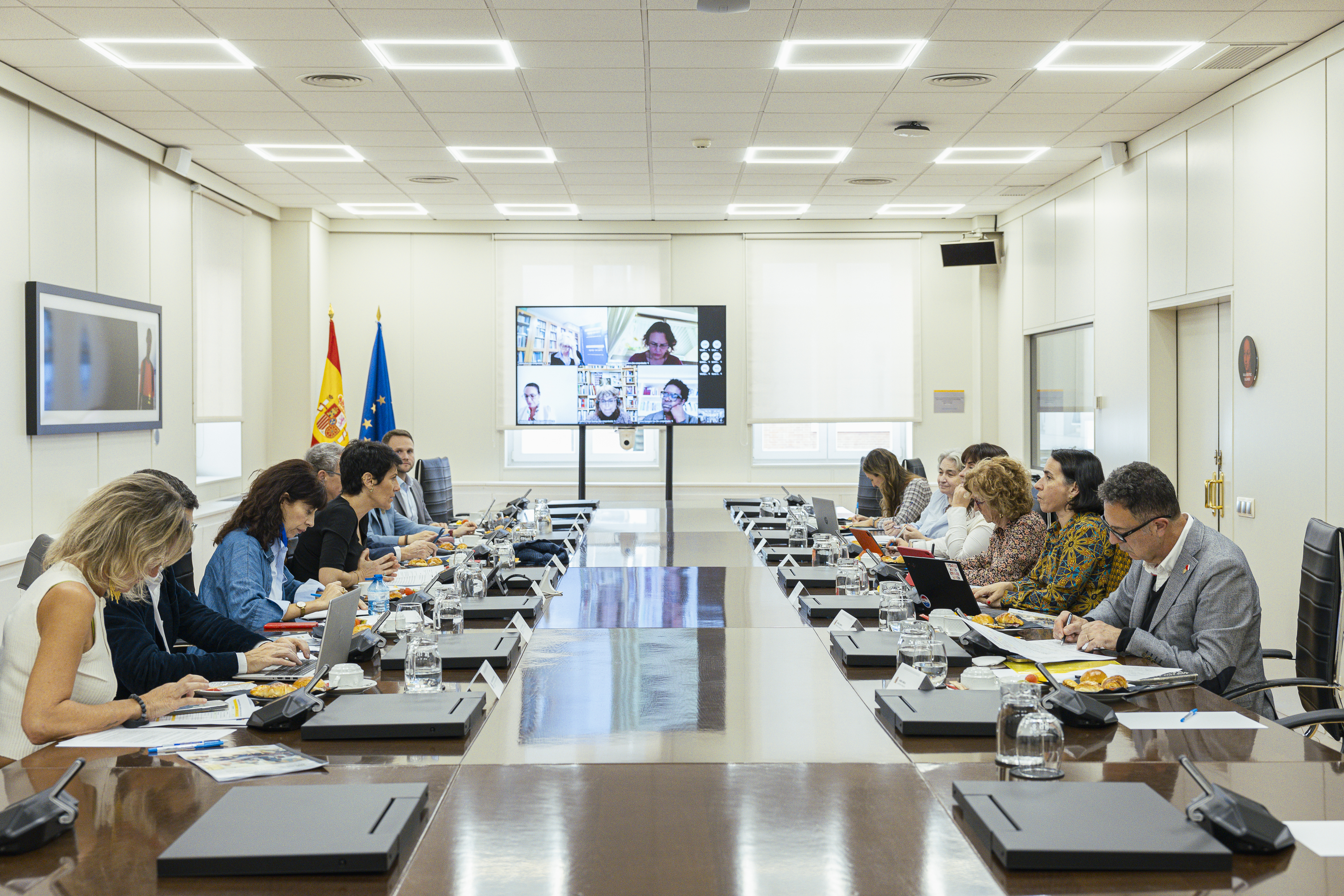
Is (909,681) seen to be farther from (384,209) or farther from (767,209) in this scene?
(384,209)

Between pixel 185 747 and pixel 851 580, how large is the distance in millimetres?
2317

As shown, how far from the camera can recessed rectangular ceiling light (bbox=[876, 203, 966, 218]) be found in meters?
9.73

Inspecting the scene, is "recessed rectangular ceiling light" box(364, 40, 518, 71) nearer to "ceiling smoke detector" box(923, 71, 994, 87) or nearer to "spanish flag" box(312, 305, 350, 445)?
"ceiling smoke detector" box(923, 71, 994, 87)

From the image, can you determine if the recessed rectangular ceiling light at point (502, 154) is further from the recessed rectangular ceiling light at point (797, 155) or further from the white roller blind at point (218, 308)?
the white roller blind at point (218, 308)

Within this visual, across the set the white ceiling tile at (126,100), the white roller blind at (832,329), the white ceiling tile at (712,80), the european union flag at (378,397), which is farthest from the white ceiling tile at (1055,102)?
the european union flag at (378,397)

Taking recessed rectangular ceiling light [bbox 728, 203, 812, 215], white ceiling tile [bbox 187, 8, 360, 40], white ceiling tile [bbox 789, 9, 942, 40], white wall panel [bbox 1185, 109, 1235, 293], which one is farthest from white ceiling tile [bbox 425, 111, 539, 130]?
white wall panel [bbox 1185, 109, 1235, 293]

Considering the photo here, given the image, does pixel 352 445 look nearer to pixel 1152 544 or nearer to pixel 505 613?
pixel 505 613

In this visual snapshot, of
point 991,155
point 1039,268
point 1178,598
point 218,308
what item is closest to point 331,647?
point 1178,598

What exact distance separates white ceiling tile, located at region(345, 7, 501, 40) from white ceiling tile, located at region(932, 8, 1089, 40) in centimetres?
215

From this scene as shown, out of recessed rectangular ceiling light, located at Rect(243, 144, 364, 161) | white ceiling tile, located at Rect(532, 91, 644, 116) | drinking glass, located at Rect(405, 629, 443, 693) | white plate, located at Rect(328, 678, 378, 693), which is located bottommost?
white plate, located at Rect(328, 678, 378, 693)

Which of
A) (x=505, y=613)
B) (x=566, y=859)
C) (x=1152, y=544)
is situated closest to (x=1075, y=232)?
(x=1152, y=544)

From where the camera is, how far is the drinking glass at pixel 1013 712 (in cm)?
189

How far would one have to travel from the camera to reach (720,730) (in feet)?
7.15

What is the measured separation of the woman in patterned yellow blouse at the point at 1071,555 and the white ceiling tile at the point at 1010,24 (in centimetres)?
212
